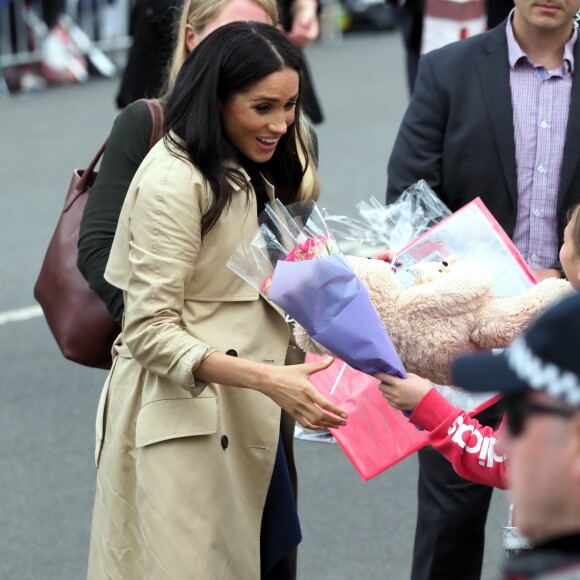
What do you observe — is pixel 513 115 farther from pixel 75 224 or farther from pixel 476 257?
pixel 75 224

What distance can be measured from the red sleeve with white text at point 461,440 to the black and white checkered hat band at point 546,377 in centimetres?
125

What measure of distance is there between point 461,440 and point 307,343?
0.40 metres

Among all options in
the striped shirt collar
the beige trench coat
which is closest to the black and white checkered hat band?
the beige trench coat

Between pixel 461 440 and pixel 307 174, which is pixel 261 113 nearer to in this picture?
pixel 307 174

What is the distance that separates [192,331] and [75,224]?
802 mm

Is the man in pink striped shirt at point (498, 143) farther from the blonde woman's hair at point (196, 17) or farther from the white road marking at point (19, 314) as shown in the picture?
the white road marking at point (19, 314)

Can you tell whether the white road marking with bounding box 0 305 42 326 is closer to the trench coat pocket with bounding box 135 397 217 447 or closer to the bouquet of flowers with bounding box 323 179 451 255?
the bouquet of flowers with bounding box 323 179 451 255

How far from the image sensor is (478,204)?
128 inches

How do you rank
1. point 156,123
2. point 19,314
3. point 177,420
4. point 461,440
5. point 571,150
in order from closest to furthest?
point 461,440 → point 177,420 → point 156,123 → point 571,150 → point 19,314

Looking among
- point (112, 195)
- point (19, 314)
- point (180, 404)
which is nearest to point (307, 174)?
point (112, 195)

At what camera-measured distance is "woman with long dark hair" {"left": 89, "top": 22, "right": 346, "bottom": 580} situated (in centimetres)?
292

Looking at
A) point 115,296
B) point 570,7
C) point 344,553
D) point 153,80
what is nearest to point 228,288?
point 115,296

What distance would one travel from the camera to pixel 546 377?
1524 mm

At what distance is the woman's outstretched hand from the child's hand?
0.12 m
